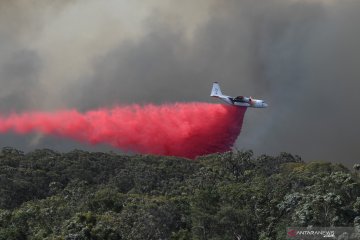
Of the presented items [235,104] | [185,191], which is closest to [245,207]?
Answer: [235,104]

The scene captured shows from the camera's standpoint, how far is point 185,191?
→ 110 m

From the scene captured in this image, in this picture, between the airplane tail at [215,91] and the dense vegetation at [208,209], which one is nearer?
the dense vegetation at [208,209]

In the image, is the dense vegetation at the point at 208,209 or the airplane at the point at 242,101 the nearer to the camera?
the dense vegetation at the point at 208,209

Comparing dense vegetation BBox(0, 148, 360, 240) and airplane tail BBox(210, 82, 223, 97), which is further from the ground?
airplane tail BBox(210, 82, 223, 97)

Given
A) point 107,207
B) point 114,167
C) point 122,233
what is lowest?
point 122,233

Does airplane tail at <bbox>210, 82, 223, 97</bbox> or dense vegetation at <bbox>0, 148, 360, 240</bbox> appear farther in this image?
airplane tail at <bbox>210, 82, 223, 97</bbox>

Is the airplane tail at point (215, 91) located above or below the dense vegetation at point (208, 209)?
above

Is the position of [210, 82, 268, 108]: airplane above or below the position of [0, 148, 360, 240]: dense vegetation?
above

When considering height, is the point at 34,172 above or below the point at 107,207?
above

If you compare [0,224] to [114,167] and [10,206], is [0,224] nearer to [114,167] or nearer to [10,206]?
[10,206]

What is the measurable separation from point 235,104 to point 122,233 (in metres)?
33.5

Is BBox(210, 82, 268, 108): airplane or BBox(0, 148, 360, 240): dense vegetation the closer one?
BBox(0, 148, 360, 240): dense vegetation

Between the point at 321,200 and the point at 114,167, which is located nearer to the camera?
the point at 321,200

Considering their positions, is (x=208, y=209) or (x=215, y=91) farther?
(x=215, y=91)
